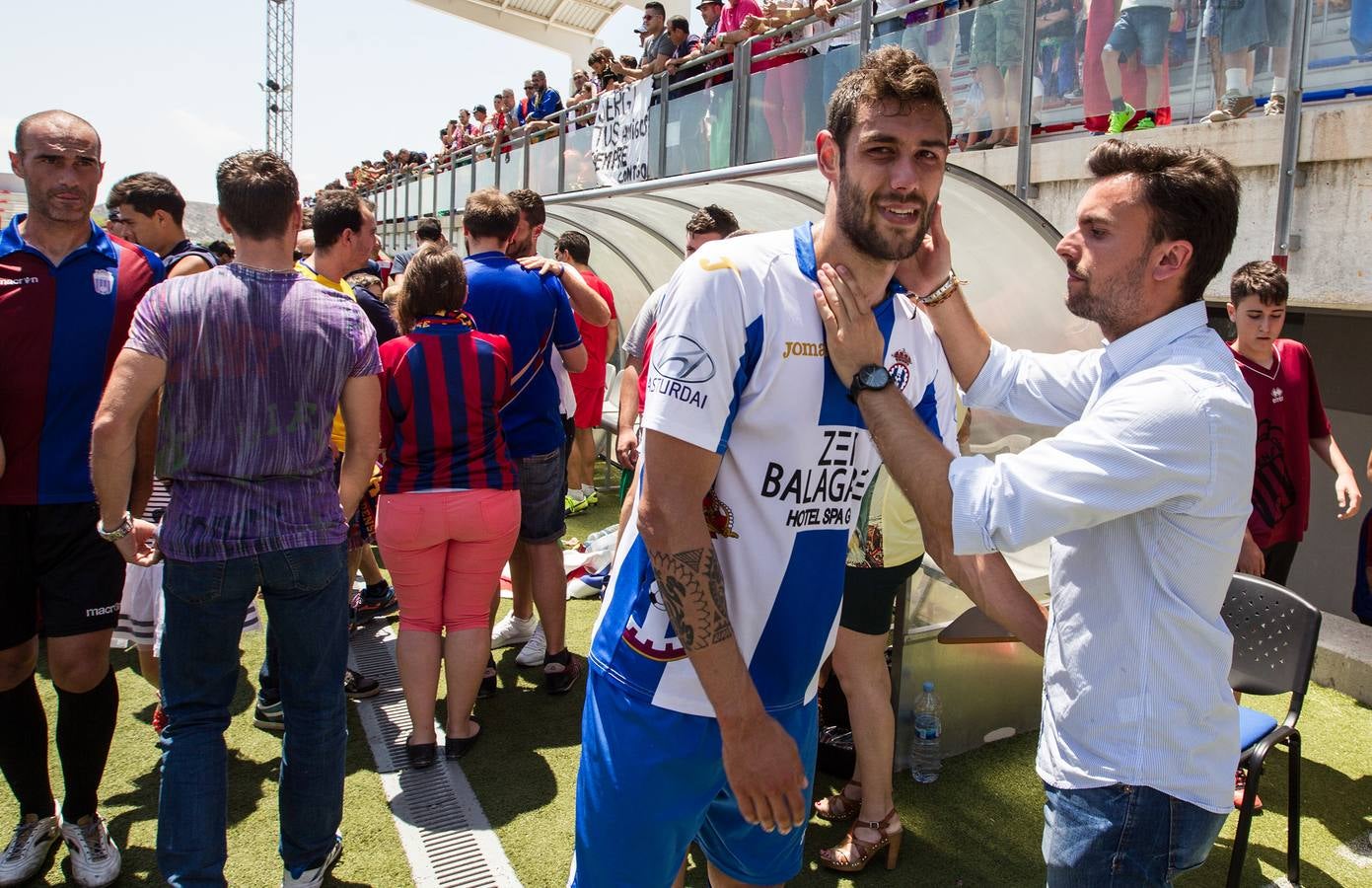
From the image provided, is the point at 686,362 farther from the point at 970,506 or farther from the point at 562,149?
the point at 562,149

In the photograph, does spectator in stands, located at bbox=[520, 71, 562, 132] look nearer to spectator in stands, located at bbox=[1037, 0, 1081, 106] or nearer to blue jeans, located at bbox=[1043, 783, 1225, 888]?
spectator in stands, located at bbox=[1037, 0, 1081, 106]

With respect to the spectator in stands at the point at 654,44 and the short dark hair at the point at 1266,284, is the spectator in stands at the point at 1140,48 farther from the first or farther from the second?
the spectator in stands at the point at 654,44

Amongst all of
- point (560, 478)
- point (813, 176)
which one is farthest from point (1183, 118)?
point (560, 478)

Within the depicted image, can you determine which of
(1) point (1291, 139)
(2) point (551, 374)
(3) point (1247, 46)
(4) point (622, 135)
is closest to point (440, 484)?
(2) point (551, 374)

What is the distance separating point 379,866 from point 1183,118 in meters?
6.00

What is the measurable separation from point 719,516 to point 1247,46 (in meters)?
5.42

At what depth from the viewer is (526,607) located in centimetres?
528

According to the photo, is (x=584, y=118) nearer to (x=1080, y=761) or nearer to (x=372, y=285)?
(x=372, y=285)

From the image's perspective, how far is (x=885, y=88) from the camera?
1.81 meters

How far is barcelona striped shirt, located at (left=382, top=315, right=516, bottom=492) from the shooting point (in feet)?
12.4

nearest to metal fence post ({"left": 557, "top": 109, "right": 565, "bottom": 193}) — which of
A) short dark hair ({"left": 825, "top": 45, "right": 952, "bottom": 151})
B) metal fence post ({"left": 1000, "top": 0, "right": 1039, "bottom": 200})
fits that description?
metal fence post ({"left": 1000, "top": 0, "right": 1039, "bottom": 200})

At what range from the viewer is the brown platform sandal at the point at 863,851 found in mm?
3293

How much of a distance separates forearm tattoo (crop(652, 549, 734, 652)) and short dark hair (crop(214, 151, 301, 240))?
Result: 69.3 inches

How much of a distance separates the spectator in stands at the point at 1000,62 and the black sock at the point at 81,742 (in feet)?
21.1
